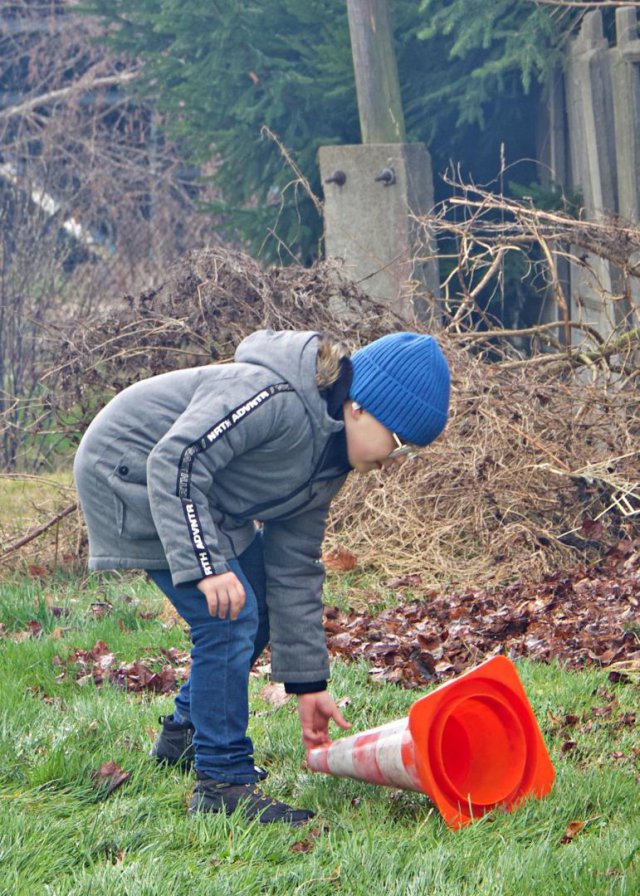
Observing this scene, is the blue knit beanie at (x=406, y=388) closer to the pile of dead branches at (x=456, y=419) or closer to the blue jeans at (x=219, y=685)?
the blue jeans at (x=219, y=685)

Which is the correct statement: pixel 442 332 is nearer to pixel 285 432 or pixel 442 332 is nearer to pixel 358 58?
A: pixel 358 58

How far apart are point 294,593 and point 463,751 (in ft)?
2.21

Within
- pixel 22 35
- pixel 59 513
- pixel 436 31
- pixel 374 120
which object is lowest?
pixel 59 513

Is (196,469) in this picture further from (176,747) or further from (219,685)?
(176,747)

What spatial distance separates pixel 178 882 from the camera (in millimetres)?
2684

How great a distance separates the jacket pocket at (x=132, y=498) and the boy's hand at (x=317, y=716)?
68cm

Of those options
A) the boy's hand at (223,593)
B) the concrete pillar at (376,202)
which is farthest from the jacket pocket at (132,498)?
the concrete pillar at (376,202)

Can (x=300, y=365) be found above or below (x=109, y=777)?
above

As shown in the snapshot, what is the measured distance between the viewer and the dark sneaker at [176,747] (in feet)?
11.5

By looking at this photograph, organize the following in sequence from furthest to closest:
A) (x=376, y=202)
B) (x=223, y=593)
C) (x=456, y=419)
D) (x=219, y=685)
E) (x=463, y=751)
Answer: (x=376, y=202)
(x=456, y=419)
(x=463, y=751)
(x=219, y=685)
(x=223, y=593)

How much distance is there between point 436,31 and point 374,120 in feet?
2.36

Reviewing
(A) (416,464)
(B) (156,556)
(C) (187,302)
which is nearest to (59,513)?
(C) (187,302)

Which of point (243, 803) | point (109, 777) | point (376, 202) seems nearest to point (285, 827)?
point (243, 803)

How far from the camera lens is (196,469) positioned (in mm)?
3055
